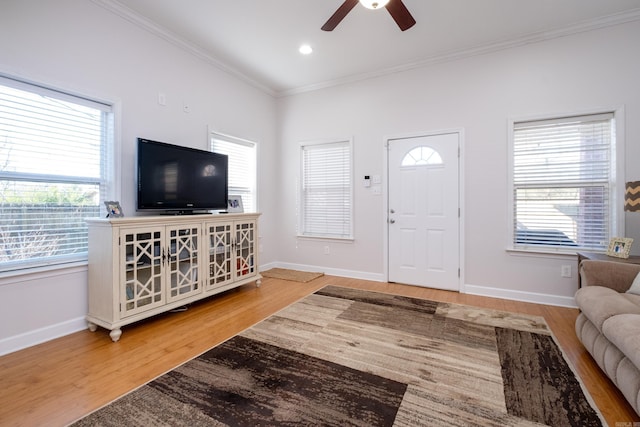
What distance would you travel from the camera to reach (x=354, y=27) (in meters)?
3.12

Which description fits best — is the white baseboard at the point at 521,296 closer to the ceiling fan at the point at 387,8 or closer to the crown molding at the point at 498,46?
the crown molding at the point at 498,46

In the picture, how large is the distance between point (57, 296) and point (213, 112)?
2.59 meters

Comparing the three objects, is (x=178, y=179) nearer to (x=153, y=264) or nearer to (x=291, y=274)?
(x=153, y=264)

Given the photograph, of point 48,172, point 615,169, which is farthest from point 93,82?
point 615,169

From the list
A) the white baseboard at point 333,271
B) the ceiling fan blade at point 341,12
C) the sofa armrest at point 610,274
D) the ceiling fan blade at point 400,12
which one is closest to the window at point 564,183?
the sofa armrest at point 610,274

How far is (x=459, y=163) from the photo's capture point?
3.69 meters

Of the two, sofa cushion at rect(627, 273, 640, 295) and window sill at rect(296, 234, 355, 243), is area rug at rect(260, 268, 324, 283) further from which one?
sofa cushion at rect(627, 273, 640, 295)

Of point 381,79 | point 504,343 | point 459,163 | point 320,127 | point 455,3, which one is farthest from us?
point 320,127

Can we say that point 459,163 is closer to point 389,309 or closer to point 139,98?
point 389,309

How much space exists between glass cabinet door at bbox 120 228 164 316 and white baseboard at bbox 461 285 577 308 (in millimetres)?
3462

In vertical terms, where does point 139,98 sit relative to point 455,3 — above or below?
below

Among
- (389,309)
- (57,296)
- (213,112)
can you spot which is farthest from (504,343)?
(213,112)

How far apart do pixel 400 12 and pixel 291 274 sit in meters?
3.54

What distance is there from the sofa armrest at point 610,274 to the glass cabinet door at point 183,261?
11.4 feet
